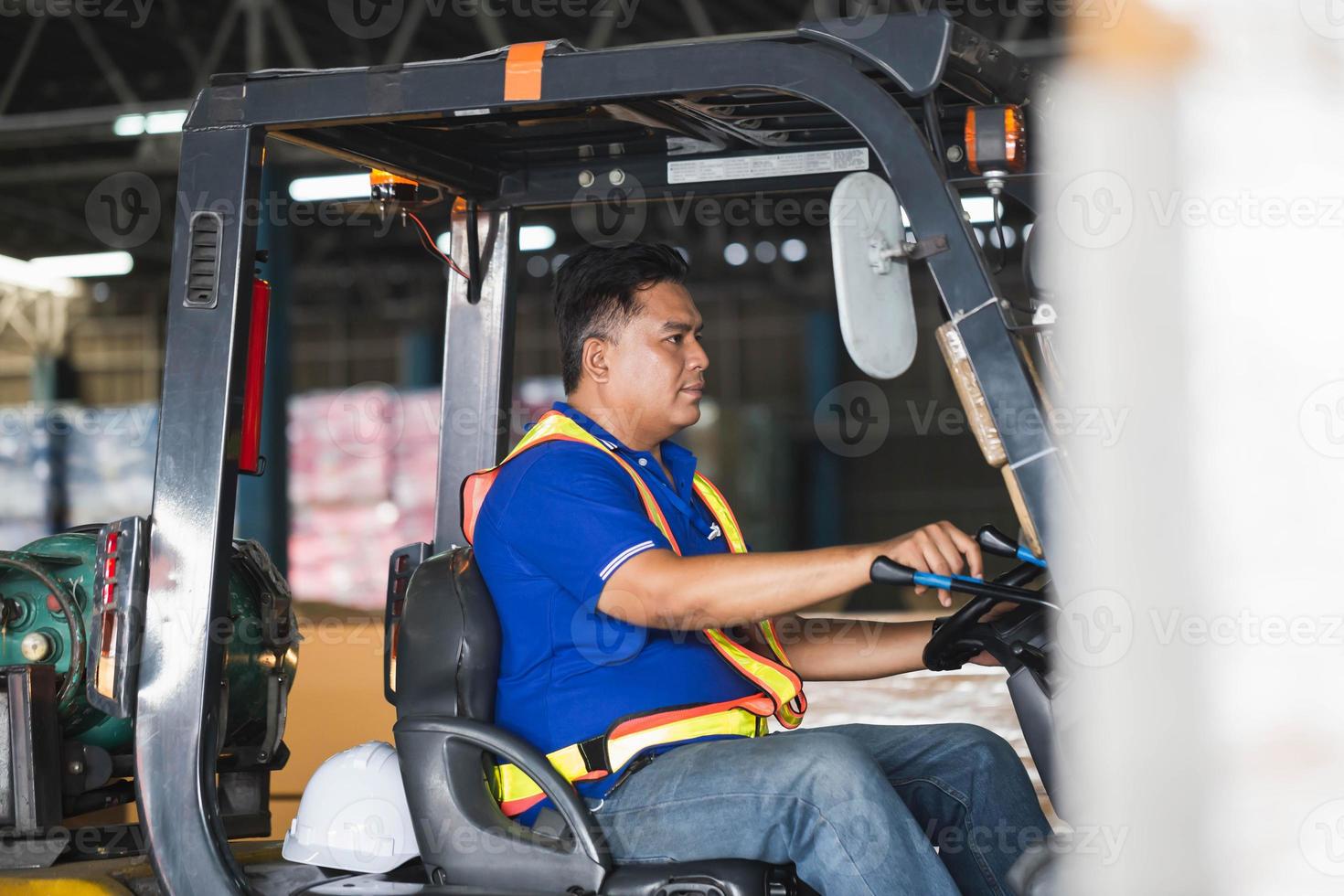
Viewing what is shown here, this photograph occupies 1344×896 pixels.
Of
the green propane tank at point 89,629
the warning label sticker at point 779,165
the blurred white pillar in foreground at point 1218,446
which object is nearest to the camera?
the blurred white pillar in foreground at point 1218,446

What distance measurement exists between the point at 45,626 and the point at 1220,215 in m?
2.53

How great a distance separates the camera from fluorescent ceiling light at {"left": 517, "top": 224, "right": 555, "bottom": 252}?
1722cm

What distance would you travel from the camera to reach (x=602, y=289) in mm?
2938

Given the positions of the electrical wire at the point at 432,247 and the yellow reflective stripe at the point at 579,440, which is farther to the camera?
the electrical wire at the point at 432,247

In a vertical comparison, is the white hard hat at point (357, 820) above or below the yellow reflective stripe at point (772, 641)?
below

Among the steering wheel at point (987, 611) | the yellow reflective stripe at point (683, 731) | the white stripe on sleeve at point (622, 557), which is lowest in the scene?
the yellow reflective stripe at point (683, 731)

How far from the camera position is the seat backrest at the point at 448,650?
8.61ft

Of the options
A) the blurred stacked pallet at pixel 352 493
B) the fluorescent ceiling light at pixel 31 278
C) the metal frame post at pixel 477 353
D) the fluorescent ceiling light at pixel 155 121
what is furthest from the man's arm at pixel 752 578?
the fluorescent ceiling light at pixel 31 278

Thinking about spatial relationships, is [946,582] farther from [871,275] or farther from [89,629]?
[89,629]

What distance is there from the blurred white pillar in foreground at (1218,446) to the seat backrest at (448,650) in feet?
5.63

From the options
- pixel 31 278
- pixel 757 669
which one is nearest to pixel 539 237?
pixel 31 278

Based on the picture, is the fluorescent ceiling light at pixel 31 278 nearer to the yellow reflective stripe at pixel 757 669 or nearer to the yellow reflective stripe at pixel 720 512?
the yellow reflective stripe at pixel 720 512

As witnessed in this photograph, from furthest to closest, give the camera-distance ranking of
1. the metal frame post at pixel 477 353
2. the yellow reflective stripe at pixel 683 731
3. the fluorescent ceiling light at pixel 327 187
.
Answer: the fluorescent ceiling light at pixel 327 187 < the metal frame post at pixel 477 353 < the yellow reflective stripe at pixel 683 731

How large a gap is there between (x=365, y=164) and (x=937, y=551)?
1.39 metres
